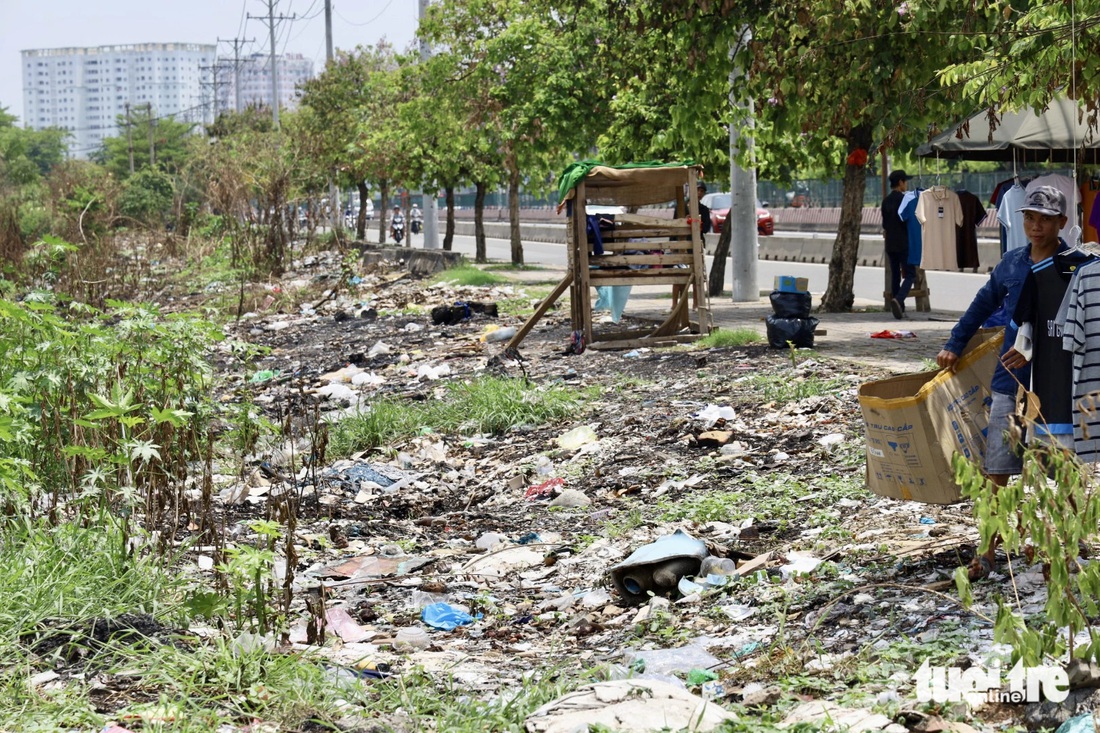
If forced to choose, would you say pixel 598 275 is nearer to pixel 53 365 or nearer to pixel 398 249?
pixel 53 365

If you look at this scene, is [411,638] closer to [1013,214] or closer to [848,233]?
[1013,214]

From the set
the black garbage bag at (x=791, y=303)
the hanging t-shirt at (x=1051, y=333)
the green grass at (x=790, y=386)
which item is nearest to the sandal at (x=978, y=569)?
the hanging t-shirt at (x=1051, y=333)

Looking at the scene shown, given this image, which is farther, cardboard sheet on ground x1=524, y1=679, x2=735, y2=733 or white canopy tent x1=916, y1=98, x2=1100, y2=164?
white canopy tent x1=916, y1=98, x2=1100, y2=164

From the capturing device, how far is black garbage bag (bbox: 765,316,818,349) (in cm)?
1059

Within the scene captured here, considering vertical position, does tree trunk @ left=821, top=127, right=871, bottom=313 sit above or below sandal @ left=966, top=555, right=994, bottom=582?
above

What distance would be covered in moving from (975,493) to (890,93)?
312 inches

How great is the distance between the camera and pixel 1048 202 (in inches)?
174

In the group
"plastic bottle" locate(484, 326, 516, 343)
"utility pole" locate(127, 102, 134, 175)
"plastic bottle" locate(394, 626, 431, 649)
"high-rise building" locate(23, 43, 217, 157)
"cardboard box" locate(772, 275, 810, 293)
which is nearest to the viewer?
"plastic bottle" locate(394, 626, 431, 649)

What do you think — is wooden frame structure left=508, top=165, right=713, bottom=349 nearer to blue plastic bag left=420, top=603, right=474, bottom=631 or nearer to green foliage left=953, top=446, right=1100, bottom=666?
blue plastic bag left=420, top=603, right=474, bottom=631

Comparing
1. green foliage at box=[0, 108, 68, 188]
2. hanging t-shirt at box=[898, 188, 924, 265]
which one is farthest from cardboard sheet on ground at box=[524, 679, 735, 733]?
green foliage at box=[0, 108, 68, 188]

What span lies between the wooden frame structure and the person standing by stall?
9.44ft

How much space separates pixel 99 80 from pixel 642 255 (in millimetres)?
183816

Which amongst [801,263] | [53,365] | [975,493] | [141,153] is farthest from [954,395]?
[141,153]

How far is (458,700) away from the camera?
4016mm
